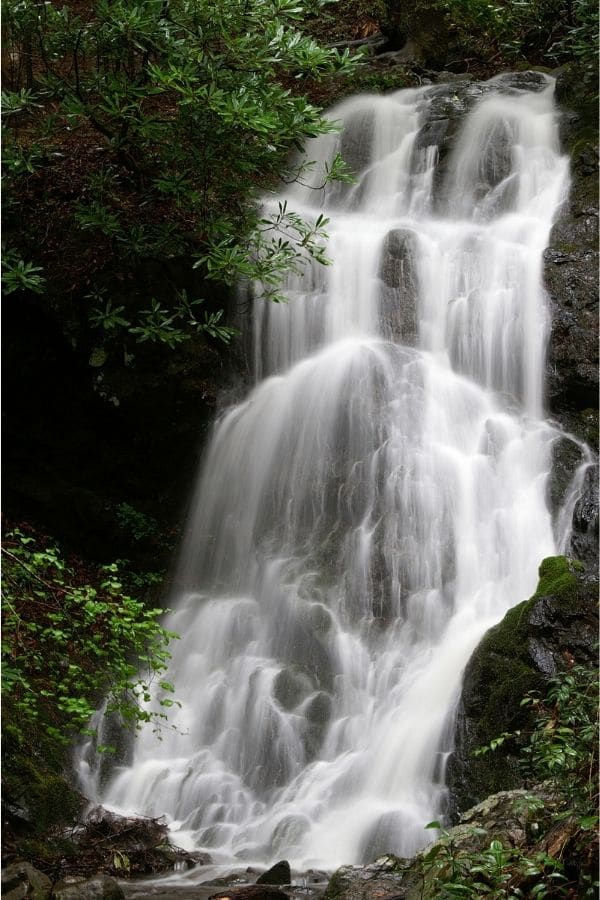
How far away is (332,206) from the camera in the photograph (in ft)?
40.9

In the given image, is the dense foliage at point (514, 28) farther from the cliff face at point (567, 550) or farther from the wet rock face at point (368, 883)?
the wet rock face at point (368, 883)

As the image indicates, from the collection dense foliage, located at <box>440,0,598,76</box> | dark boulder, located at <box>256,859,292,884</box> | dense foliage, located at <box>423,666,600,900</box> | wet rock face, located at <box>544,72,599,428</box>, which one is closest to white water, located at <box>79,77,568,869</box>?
wet rock face, located at <box>544,72,599,428</box>

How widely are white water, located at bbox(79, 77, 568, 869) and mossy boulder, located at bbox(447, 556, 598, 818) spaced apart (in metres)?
0.23

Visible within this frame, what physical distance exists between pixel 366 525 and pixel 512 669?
273cm

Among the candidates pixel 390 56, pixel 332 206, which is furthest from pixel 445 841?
pixel 390 56

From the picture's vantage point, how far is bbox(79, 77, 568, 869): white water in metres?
6.91

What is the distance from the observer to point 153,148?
9.41 metres

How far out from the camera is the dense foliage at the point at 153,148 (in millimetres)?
7797

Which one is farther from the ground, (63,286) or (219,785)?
A: (63,286)

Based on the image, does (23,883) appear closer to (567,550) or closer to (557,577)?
(557,577)

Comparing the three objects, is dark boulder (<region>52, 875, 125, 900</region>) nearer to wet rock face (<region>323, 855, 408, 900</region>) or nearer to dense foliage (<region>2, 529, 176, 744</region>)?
dense foliage (<region>2, 529, 176, 744</region>)

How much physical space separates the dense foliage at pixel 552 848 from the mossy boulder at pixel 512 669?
1904 mm

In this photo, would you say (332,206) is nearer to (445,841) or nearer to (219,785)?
(219,785)

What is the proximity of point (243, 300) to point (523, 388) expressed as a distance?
11.4 ft
